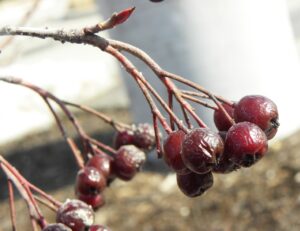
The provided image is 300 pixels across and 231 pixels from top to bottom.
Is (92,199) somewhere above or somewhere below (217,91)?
above

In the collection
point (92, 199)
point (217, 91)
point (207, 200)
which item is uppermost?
point (92, 199)

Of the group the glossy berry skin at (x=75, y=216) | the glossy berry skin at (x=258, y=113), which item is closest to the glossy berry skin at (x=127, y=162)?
the glossy berry skin at (x=75, y=216)

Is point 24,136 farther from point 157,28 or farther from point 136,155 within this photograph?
point 136,155

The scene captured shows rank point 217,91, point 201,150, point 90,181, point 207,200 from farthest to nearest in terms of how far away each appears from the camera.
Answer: point 217,91 → point 207,200 → point 90,181 → point 201,150

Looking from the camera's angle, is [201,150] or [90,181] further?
[90,181]

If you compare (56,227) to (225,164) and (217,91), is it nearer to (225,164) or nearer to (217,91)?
(225,164)

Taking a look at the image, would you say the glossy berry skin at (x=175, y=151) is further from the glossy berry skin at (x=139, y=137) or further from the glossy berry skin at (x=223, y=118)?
the glossy berry skin at (x=139, y=137)

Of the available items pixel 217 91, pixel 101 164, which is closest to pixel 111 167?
pixel 101 164
